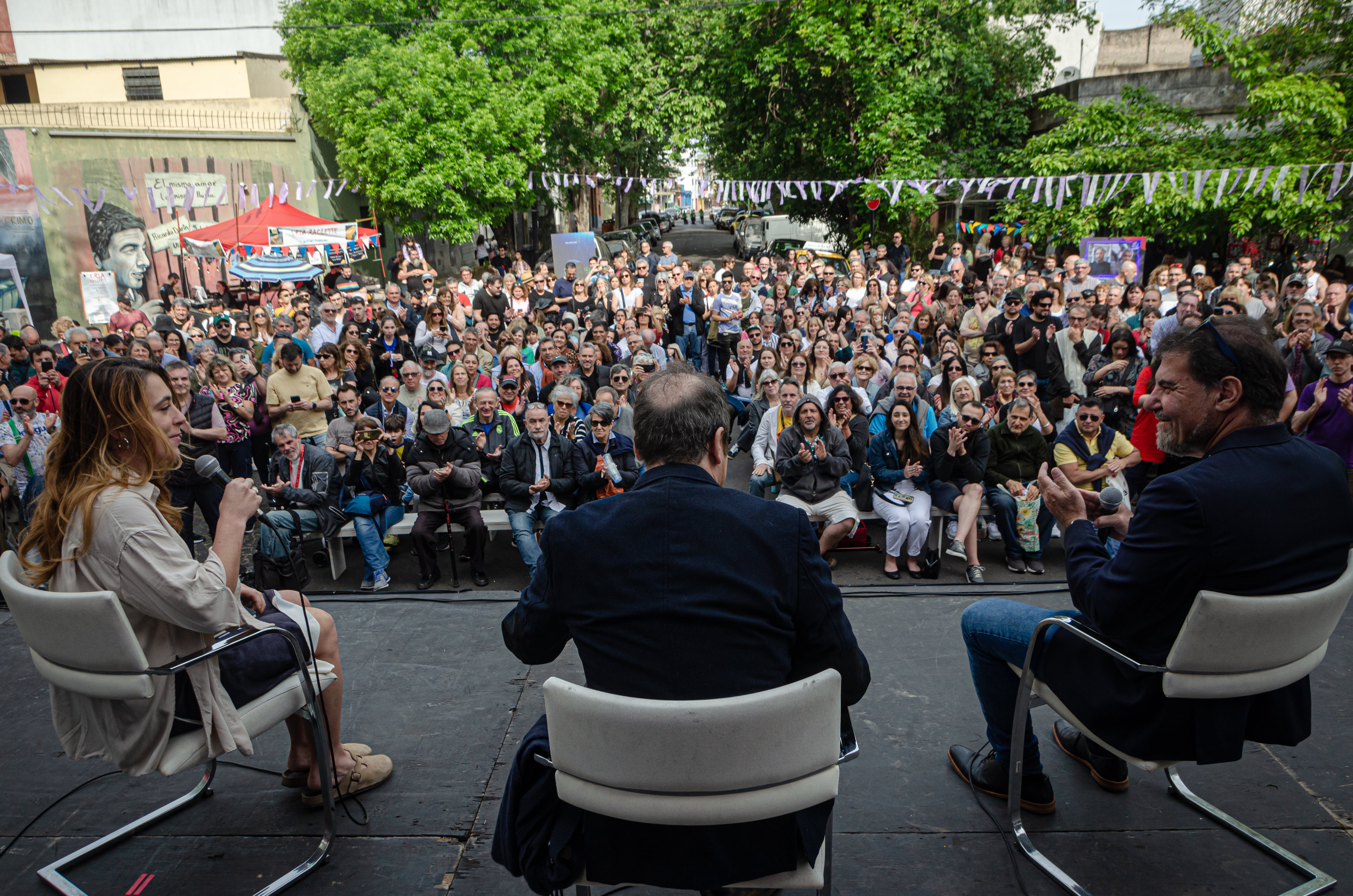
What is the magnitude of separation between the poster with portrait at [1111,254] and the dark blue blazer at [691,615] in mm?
12971

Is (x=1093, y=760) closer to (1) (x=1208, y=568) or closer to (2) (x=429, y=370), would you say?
(1) (x=1208, y=568)

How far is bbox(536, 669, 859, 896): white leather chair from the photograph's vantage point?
68.7 inches

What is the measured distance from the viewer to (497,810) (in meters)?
3.03

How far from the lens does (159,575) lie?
2289mm

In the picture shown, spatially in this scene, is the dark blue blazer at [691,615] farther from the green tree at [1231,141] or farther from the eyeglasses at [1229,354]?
the green tree at [1231,141]

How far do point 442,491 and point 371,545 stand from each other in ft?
1.92

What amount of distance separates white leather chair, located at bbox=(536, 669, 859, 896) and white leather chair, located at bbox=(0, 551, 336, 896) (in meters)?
1.17

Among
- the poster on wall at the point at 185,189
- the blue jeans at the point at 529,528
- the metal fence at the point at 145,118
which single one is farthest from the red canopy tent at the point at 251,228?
the blue jeans at the point at 529,528

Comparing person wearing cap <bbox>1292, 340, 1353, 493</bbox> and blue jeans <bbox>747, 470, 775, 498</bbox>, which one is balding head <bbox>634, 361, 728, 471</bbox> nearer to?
blue jeans <bbox>747, 470, 775, 498</bbox>

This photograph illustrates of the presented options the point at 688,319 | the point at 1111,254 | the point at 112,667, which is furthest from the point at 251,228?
the point at 112,667

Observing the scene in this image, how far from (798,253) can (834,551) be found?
11.2m

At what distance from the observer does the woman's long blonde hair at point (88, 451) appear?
7.68ft

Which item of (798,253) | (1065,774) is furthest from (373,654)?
(798,253)

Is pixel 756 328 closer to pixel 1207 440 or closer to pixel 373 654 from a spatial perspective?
pixel 373 654
